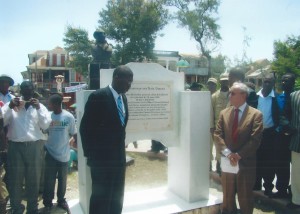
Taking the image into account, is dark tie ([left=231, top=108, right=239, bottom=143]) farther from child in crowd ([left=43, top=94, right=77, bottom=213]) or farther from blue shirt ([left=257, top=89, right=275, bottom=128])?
child in crowd ([left=43, top=94, right=77, bottom=213])

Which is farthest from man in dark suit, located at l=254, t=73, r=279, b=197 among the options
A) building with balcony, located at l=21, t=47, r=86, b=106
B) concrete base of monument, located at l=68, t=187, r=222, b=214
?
building with balcony, located at l=21, t=47, r=86, b=106

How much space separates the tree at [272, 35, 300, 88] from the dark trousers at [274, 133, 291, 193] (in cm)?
2235

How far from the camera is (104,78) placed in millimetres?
3939

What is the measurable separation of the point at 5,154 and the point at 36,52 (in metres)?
54.5

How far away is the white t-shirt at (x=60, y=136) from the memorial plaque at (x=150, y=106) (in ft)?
3.95

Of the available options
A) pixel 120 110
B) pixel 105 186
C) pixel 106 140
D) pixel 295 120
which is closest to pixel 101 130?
pixel 106 140

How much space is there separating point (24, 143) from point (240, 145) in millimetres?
2784

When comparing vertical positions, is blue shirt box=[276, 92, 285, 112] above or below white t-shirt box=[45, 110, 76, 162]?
above

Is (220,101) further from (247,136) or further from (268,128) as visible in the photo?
(247,136)

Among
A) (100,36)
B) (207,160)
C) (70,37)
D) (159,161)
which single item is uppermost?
(70,37)

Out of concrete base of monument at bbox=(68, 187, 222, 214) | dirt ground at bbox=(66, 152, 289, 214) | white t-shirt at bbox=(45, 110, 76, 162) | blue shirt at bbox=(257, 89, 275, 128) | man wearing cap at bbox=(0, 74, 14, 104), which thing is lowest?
dirt ground at bbox=(66, 152, 289, 214)

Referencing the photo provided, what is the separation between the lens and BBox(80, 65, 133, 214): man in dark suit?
10.2ft

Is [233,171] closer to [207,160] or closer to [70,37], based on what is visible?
[207,160]

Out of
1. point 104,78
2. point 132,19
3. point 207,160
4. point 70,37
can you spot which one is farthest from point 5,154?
point 70,37
